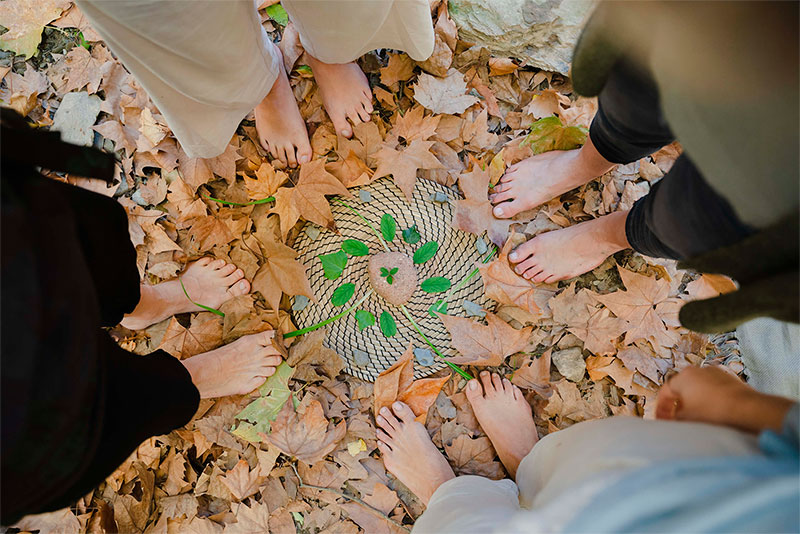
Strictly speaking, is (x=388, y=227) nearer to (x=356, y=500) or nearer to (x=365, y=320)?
(x=365, y=320)

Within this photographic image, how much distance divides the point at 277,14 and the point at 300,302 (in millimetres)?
967

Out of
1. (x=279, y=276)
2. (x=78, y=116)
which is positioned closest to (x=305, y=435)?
(x=279, y=276)

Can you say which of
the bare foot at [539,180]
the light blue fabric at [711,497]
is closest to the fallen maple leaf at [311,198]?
the bare foot at [539,180]

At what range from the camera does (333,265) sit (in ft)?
4.52

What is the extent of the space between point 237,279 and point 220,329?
164 mm

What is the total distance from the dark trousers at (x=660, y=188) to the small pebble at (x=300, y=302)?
93cm

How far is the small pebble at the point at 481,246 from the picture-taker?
56.3 inches

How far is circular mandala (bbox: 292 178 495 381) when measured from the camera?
4.56 ft

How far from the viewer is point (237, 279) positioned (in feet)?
4.72

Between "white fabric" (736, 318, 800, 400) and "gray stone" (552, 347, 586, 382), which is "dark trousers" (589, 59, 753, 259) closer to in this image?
"gray stone" (552, 347, 586, 382)

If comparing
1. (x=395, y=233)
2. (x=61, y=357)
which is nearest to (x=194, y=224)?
(x=395, y=233)

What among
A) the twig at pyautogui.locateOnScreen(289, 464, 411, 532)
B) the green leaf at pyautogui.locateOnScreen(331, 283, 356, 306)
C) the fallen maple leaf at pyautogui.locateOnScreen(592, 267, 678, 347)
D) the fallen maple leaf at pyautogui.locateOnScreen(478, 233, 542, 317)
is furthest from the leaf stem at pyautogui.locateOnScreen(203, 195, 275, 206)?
the fallen maple leaf at pyautogui.locateOnScreen(592, 267, 678, 347)

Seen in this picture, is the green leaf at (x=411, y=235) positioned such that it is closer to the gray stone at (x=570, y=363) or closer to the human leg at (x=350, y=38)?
the human leg at (x=350, y=38)

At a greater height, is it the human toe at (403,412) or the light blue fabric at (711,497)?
the light blue fabric at (711,497)
